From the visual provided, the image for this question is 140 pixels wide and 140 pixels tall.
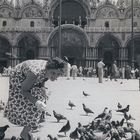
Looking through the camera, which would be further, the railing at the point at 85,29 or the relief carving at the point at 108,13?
the relief carving at the point at 108,13

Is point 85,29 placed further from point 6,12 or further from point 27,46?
point 6,12

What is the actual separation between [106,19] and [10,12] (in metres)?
10.9

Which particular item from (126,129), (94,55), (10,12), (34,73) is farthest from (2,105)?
(10,12)

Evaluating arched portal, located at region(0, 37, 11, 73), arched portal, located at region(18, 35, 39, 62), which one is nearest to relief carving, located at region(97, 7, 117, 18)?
arched portal, located at region(18, 35, 39, 62)

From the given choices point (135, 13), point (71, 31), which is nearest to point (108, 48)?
point (71, 31)

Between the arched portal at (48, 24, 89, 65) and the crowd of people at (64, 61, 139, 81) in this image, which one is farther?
the arched portal at (48, 24, 89, 65)

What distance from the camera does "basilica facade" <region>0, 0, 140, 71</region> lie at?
139 ft

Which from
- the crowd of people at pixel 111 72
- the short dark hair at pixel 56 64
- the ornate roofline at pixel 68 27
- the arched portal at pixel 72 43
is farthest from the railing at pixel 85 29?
the short dark hair at pixel 56 64

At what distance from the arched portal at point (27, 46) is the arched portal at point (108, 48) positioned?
7.03m

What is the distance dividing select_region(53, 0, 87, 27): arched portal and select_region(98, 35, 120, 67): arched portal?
3.47m

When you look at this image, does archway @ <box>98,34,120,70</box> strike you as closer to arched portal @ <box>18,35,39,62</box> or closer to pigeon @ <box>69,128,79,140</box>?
arched portal @ <box>18,35,39,62</box>

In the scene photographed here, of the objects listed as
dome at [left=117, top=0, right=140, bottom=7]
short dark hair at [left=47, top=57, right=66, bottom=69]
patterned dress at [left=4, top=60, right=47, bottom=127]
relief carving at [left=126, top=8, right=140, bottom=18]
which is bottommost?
patterned dress at [left=4, top=60, right=47, bottom=127]

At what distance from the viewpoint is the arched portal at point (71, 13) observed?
44759 millimetres

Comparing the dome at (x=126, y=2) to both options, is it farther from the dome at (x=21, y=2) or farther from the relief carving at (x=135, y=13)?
the dome at (x=21, y=2)
